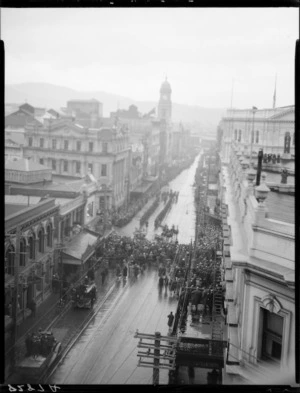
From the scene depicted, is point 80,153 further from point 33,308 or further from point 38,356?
point 38,356

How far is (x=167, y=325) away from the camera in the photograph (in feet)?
44.7

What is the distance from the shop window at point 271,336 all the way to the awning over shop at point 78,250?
9425mm

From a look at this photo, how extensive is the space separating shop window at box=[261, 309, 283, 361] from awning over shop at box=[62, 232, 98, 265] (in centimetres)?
943

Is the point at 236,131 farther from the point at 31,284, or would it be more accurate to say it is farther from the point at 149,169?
the point at 31,284

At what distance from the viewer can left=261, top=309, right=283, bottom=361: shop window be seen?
8641mm

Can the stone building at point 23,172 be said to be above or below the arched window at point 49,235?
above

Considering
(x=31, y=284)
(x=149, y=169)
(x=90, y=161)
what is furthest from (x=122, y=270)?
(x=149, y=169)

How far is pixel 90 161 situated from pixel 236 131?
365 inches

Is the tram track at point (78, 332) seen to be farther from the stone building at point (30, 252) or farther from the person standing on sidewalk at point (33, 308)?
the stone building at point (30, 252)

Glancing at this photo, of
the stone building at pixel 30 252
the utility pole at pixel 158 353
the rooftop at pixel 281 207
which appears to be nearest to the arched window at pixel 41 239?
the stone building at pixel 30 252

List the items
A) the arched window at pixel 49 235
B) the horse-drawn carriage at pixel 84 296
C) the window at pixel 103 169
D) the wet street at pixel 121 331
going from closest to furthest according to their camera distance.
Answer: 1. the wet street at pixel 121 331
2. the horse-drawn carriage at pixel 84 296
3. the arched window at pixel 49 235
4. the window at pixel 103 169

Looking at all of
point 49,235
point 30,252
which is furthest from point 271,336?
point 49,235

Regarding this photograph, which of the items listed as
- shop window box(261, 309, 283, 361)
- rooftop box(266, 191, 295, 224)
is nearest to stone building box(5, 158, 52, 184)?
rooftop box(266, 191, 295, 224)

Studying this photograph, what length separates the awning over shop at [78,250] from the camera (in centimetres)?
1736
